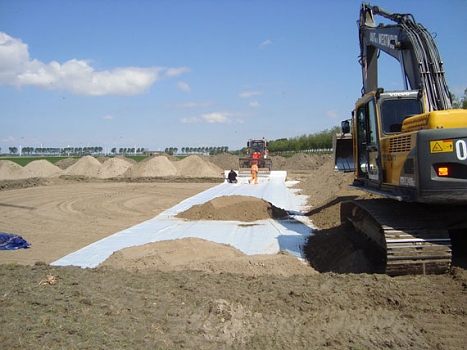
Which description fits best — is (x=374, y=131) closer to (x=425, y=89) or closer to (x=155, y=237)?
(x=425, y=89)

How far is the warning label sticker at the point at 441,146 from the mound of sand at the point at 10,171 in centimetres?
3479

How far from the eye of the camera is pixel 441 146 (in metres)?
4.81

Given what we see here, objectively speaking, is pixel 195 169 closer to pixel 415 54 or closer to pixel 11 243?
pixel 11 243

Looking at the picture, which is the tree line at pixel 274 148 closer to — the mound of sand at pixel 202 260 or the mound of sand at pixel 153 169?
the mound of sand at pixel 153 169

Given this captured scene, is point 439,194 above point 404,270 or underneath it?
above

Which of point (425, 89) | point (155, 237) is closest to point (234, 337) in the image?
point (425, 89)

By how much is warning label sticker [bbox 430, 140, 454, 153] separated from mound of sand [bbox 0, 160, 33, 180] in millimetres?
34786

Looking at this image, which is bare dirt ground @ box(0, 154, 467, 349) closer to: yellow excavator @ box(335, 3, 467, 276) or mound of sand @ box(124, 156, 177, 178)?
yellow excavator @ box(335, 3, 467, 276)

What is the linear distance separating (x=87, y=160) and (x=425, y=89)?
37827 millimetres

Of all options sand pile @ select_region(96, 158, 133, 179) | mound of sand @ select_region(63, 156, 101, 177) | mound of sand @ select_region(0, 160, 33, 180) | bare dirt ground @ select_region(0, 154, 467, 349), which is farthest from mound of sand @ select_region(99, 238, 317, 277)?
mound of sand @ select_region(63, 156, 101, 177)

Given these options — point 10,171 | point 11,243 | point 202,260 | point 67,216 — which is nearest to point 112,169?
point 10,171

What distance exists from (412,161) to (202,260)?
12.4 ft

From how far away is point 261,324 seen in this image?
4.38 m

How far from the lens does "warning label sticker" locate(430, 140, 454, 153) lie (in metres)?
4.77
